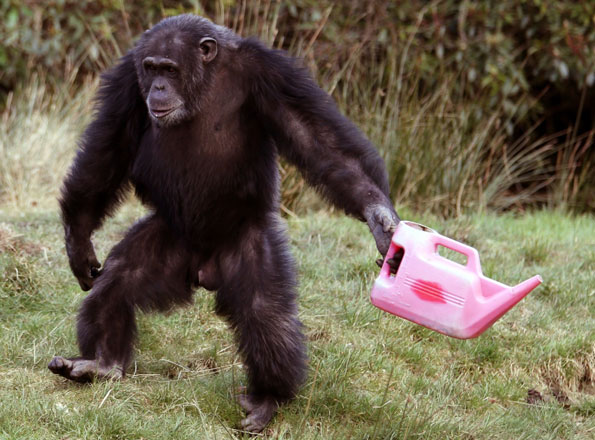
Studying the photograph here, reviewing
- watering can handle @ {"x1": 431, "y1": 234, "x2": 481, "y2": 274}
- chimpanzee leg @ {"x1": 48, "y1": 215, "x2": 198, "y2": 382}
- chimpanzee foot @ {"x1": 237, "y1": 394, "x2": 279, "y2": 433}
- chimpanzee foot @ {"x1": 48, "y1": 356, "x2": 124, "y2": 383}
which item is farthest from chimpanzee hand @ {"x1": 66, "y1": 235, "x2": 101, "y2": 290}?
watering can handle @ {"x1": 431, "y1": 234, "x2": 481, "y2": 274}

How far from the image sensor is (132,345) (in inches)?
162

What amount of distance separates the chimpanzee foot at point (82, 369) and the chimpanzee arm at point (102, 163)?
518 millimetres

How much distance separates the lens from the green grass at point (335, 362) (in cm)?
365

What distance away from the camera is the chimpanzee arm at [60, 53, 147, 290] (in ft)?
13.5

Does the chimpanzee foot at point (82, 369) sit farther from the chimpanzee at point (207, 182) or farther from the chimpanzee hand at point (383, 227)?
the chimpanzee hand at point (383, 227)

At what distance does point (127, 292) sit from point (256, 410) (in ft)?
2.73

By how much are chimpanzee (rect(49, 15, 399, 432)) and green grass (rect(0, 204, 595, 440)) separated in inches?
8.3

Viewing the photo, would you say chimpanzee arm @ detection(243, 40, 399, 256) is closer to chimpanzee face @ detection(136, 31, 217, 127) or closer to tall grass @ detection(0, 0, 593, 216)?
chimpanzee face @ detection(136, 31, 217, 127)

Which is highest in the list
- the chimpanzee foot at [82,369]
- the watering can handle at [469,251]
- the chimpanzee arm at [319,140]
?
the chimpanzee arm at [319,140]

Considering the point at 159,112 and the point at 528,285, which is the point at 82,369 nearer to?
the point at 159,112

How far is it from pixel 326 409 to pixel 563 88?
22.5ft

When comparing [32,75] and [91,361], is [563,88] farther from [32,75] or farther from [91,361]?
[91,361]

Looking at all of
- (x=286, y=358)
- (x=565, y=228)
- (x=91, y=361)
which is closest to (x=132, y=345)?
(x=91, y=361)

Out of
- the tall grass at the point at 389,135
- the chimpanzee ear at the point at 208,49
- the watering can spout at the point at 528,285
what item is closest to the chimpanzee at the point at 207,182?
the chimpanzee ear at the point at 208,49
